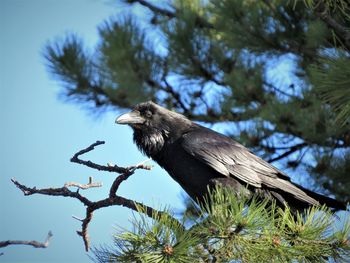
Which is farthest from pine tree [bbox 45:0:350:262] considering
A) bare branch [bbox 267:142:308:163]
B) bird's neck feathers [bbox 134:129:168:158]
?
bird's neck feathers [bbox 134:129:168:158]

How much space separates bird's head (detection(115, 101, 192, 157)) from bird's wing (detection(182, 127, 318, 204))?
20cm

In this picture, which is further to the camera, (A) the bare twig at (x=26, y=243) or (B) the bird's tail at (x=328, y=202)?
(B) the bird's tail at (x=328, y=202)

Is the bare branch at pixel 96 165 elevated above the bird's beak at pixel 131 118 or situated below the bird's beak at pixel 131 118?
below

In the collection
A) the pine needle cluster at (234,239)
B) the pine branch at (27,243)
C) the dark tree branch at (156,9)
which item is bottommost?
the pine needle cluster at (234,239)

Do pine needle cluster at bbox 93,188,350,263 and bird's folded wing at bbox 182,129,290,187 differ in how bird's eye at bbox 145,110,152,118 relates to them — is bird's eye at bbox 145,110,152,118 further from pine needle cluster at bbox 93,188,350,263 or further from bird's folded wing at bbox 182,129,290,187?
pine needle cluster at bbox 93,188,350,263

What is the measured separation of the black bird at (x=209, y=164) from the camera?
4539mm

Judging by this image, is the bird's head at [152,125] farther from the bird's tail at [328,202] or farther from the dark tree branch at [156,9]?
the dark tree branch at [156,9]

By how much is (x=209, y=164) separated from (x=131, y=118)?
905 mm

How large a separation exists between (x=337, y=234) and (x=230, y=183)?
1.53m

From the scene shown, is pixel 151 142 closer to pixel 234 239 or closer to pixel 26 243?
pixel 234 239

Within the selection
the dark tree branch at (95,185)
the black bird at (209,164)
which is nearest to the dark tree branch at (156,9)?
the black bird at (209,164)

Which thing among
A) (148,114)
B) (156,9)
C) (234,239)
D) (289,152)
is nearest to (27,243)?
(234,239)

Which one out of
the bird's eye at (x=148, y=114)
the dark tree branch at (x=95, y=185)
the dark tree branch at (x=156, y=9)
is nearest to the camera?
the dark tree branch at (x=95, y=185)

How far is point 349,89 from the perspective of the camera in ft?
12.2
